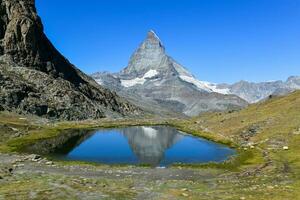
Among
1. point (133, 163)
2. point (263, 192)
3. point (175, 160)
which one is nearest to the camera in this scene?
point (263, 192)

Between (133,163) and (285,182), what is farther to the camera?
(133,163)

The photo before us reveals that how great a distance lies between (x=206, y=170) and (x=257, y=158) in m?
16.7

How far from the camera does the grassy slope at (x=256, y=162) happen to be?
199ft

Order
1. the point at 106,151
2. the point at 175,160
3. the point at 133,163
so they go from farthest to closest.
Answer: the point at 106,151 < the point at 175,160 < the point at 133,163

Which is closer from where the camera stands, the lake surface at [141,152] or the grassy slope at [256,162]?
the grassy slope at [256,162]

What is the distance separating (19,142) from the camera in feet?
433

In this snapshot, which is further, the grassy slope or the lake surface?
the lake surface

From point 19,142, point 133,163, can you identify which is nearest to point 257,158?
point 133,163

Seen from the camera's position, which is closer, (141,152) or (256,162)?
(256,162)

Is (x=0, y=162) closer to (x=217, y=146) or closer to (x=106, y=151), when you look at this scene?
(x=106, y=151)

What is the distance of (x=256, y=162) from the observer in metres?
92.1

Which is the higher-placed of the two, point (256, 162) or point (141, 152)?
point (256, 162)

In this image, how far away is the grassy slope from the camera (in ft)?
199

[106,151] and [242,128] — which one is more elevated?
[242,128]
